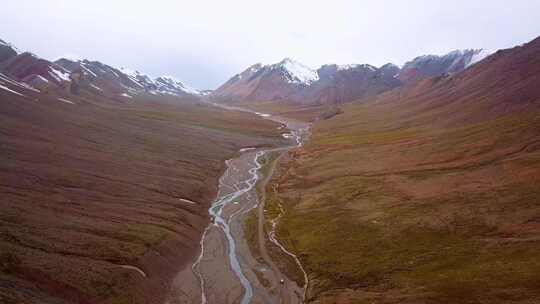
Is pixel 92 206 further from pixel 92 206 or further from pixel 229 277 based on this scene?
pixel 229 277

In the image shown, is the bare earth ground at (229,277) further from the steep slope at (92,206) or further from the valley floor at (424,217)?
the valley floor at (424,217)

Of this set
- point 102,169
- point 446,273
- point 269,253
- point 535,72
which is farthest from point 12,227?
point 535,72

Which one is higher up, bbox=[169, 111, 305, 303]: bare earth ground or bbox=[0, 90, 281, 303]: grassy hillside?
bbox=[0, 90, 281, 303]: grassy hillside

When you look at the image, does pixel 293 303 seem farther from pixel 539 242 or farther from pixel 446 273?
pixel 539 242

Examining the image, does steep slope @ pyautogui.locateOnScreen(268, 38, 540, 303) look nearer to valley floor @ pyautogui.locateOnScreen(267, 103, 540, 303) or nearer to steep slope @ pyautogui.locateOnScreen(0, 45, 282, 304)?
valley floor @ pyautogui.locateOnScreen(267, 103, 540, 303)

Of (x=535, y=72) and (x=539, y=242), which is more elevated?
(x=535, y=72)

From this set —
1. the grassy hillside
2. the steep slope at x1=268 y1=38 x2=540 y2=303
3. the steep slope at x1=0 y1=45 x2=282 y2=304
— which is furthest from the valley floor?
the grassy hillside
